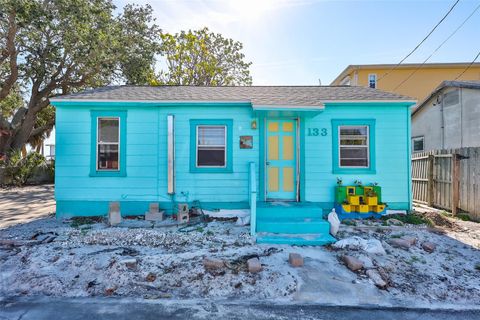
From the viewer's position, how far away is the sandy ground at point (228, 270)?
3629 millimetres

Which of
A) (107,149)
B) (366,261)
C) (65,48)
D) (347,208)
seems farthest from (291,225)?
(65,48)

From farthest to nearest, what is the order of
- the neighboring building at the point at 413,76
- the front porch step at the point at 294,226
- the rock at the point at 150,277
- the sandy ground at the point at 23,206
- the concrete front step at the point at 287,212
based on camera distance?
the neighboring building at the point at 413,76 → the sandy ground at the point at 23,206 → the concrete front step at the point at 287,212 → the front porch step at the point at 294,226 → the rock at the point at 150,277

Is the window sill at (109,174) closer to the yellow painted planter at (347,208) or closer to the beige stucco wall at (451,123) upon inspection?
the yellow painted planter at (347,208)

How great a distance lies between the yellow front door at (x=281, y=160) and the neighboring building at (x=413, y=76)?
49.1 feet

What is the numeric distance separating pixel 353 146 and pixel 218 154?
11.9 feet

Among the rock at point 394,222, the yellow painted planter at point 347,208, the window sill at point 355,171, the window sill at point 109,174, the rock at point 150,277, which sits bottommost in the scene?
the rock at point 150,277

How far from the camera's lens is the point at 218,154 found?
24.2 feet

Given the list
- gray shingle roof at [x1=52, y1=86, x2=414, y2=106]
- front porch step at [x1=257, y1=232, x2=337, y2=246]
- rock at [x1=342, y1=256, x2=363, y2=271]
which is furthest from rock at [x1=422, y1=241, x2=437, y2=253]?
gray shingle roof at [x1=52, y1=86, x2=414, y2=106]

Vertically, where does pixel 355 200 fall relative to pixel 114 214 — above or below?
above

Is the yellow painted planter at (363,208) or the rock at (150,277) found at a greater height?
the yellow painted planter at (363,208)

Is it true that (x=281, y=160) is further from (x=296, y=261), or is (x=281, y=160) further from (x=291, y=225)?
(x=296, y=261)

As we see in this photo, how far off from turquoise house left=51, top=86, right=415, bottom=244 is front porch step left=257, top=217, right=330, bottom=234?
1489mm

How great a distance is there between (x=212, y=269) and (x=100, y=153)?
4.99m

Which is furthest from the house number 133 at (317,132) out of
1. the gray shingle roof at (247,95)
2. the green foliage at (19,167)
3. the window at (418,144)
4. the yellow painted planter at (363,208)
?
the green foliage at (19,167)
